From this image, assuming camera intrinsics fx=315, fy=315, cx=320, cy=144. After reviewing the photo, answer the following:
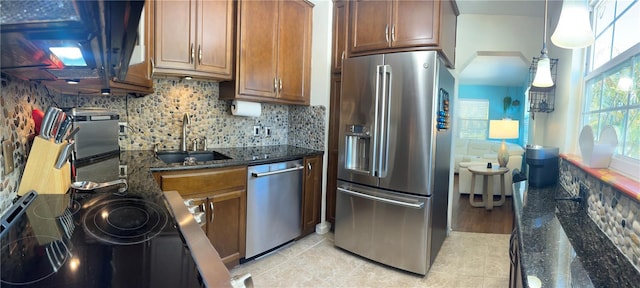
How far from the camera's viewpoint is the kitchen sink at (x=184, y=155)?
2.43 m

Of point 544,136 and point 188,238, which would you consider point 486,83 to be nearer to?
point 544,136

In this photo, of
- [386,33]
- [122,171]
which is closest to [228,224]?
[122,171]

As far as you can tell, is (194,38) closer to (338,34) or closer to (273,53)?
(273,53)

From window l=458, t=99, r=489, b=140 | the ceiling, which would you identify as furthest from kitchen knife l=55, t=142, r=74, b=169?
window l=458, t=99, r=489, b=140

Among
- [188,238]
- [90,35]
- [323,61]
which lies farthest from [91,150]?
[323,61]

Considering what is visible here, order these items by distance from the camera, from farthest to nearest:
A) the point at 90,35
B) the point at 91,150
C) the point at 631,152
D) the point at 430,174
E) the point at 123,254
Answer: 1. the point at 430,174
2. the point at 91,150
3. the point at 631,152
4. the point at 123,254
5. the point at 90,35

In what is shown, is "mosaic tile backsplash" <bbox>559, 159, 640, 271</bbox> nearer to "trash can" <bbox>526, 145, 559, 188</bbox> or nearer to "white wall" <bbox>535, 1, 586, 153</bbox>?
"trash can" <bbox>526, 145, 559, 188</bbox>

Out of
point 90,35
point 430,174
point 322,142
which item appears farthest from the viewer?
point 322,142

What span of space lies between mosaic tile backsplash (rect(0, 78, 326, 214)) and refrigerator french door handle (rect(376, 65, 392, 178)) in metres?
0.78

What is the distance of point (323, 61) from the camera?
3.00 metres

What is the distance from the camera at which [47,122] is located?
3.91 ft

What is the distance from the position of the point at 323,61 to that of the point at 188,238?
2.43 meters

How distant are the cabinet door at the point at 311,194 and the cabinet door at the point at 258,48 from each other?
0.71 metres

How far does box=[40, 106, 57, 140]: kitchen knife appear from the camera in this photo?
1.18 m
